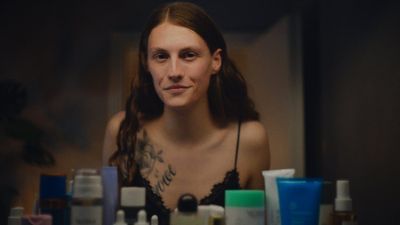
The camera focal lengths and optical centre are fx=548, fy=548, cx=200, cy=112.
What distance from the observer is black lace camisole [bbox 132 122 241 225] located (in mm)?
967

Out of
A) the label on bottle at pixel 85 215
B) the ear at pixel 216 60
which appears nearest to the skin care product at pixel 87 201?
the label on bottle at pixel 85 215

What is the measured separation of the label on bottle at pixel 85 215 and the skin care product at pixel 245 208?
→ 21 cm

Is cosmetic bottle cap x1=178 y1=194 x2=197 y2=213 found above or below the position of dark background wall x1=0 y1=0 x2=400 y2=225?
below

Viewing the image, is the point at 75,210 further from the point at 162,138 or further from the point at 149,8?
the point at 149,8

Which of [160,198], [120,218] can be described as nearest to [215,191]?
[160,198]

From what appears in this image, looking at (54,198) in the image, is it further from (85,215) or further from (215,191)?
(215,191)

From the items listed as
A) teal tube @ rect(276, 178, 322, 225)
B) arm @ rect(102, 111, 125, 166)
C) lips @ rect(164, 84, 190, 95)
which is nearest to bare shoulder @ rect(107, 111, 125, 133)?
arm @ rect(102, 111, 125, 166)

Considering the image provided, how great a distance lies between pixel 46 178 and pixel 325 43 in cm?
58

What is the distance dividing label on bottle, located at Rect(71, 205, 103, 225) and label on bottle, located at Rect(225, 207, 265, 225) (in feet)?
0.68

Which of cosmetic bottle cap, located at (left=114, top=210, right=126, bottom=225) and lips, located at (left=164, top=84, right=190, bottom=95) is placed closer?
cosmetic bottle cap, located at (left=114, top=210, right=126, bottom=225)

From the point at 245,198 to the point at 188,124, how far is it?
0.21 metres

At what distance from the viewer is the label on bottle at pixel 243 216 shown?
882 mm

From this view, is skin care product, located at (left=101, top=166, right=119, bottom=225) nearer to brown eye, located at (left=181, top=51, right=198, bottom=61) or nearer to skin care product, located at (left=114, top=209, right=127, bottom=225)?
skin care product, located at (left=114, top=209, right=127, bottom=225)

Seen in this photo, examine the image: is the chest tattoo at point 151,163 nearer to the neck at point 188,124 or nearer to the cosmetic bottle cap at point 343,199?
the neck at point 188,124
